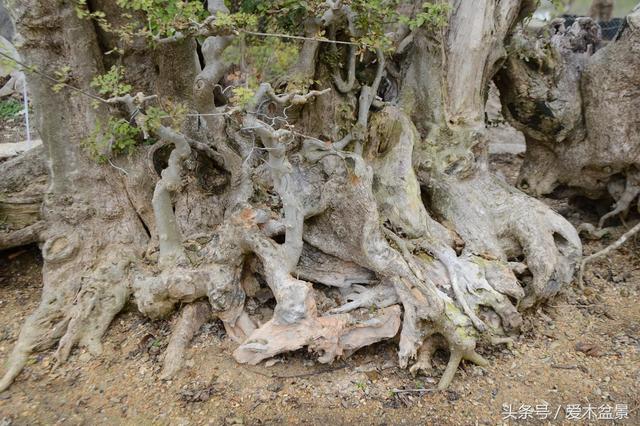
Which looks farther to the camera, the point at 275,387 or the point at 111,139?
the point at 111,139

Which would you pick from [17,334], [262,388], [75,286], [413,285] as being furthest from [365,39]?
[17,334]

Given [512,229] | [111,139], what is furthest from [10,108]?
[512,229]

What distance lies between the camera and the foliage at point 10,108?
948 centimetres

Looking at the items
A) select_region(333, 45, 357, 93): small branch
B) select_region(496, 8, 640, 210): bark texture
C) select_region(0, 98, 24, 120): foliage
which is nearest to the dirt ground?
select_region(496, 8, 640, 210): bark texture

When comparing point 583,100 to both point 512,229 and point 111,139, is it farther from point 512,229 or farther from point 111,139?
point 111,139

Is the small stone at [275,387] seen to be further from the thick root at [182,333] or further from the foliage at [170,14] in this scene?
the foliage at [170,14]

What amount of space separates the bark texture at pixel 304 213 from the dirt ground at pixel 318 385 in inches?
6.1

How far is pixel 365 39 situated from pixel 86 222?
2.95 metres

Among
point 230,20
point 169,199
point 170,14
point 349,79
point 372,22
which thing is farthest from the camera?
point 349,79

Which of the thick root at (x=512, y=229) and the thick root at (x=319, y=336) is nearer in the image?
the thick root at (x=319, y=336)

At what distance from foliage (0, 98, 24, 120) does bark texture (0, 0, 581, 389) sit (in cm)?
697

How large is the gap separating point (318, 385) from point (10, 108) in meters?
9.90

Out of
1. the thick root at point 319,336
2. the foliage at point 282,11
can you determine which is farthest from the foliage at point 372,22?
the thick root at point 319,336

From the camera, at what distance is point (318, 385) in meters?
3.32
